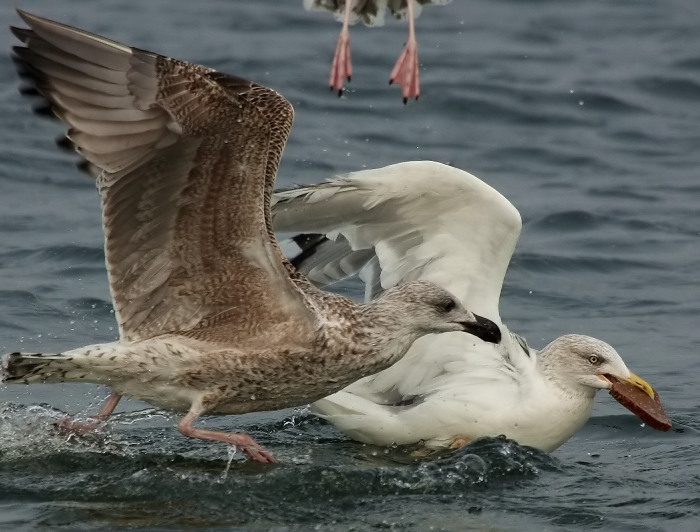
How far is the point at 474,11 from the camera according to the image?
1928cm

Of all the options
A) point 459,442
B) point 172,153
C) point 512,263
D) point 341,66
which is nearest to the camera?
point 172,153

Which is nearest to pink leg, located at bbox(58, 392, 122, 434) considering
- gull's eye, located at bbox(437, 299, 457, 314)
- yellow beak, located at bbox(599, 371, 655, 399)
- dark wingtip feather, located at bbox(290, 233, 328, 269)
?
gull's eye, located at bbox(437, 299, 457, 314)

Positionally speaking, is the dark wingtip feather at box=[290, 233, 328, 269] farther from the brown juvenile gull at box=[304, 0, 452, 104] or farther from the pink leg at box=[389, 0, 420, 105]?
the pink leg at box=[389, 0, 420, 105]

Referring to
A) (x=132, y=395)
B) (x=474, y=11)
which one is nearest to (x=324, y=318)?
(x=132, y=395)

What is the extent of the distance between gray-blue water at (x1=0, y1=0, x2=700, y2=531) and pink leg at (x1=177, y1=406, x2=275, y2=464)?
0.12 metres

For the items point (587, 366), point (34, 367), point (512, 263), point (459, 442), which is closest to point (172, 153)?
point (34, 367)

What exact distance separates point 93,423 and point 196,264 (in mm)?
977

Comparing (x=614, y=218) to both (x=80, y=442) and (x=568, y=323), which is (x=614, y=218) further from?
(x=80, y=442)

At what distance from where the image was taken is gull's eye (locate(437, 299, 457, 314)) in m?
7.25

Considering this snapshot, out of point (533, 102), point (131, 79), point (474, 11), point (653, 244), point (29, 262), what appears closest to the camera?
point (131, 79)

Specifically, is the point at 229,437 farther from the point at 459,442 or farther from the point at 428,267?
the point at 428,267

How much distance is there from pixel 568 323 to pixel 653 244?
7.29 ft

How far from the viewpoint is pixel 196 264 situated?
6941 millimetres

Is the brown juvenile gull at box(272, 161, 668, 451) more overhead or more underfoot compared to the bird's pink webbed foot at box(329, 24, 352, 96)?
more underfoot
